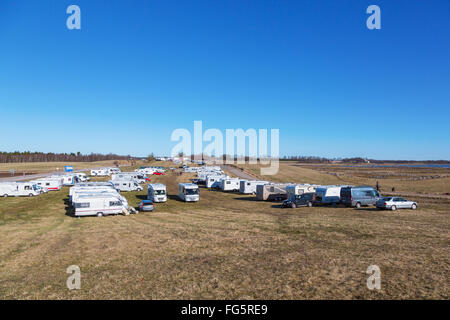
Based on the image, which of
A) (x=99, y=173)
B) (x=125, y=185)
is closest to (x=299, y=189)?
(x=125, y=185)

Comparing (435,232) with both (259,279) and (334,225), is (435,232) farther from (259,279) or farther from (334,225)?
(259,279)

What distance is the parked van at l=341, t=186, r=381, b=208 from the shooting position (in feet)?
105

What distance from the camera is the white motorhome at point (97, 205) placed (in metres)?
26.5

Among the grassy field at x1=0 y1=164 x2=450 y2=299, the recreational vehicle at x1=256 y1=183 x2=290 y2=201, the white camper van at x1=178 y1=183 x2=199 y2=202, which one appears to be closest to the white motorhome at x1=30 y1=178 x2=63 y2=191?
the grassy field at x1=0 y1=164 x2=450 y2=299

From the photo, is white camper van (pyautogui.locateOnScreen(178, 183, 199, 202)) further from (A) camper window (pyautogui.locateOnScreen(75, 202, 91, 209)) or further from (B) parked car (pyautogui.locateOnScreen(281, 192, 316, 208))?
(A) camper window (pyautogui.locateOnScreen(75, 202, 91, 209))

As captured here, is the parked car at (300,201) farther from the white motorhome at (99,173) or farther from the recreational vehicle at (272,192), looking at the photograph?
the white motorhome at (99,173)

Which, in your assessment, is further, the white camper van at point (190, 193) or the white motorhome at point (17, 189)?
the white motorhome at point (17, 189)

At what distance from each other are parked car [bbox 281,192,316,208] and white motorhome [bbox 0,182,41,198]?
3770 centimetres

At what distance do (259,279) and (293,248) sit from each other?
5089 mm

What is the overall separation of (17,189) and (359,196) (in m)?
48.1

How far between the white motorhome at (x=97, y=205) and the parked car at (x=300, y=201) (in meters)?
19.2

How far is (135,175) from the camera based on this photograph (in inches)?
2282

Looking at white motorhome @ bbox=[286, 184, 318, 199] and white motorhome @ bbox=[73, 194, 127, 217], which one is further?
white motorhome @ bbox=[286, 184, 318, 199]

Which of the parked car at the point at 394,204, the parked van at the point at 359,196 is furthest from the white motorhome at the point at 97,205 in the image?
the parked car at the point at 394,204
